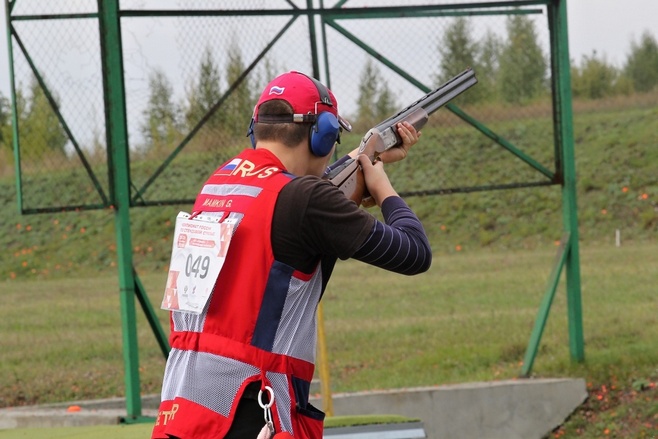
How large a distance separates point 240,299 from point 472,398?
577cm

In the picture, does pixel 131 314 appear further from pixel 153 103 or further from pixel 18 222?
pixel 18 222

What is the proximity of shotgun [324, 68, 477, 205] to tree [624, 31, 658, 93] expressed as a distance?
2175 centimetres

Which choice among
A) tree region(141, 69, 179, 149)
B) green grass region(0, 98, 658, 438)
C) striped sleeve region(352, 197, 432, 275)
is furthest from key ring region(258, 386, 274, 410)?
tree region(141, 69, 179, 149)

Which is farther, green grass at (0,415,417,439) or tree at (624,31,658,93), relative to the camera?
tree at (624,31,658,93)

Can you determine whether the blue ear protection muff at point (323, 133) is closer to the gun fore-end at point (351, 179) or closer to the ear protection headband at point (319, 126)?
the ear protection headband at point (319, 126)

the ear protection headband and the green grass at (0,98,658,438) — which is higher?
the ear protection headband

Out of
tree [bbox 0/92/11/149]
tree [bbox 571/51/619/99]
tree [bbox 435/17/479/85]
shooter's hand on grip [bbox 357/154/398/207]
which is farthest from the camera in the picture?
tree [bbox 571/51/619/99]

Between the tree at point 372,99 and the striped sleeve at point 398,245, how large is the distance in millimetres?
5113

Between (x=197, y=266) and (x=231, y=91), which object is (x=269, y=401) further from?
(x=231, y=91)

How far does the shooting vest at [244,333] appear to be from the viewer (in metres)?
3.26

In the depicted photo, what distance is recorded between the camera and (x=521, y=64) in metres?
9.02

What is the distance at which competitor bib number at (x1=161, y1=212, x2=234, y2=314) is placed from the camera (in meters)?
3.28

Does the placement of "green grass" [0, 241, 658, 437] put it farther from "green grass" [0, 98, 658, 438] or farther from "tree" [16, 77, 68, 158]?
"tree" [16, 77, 68, 158]

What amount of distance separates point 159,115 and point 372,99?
1891 millimetres
